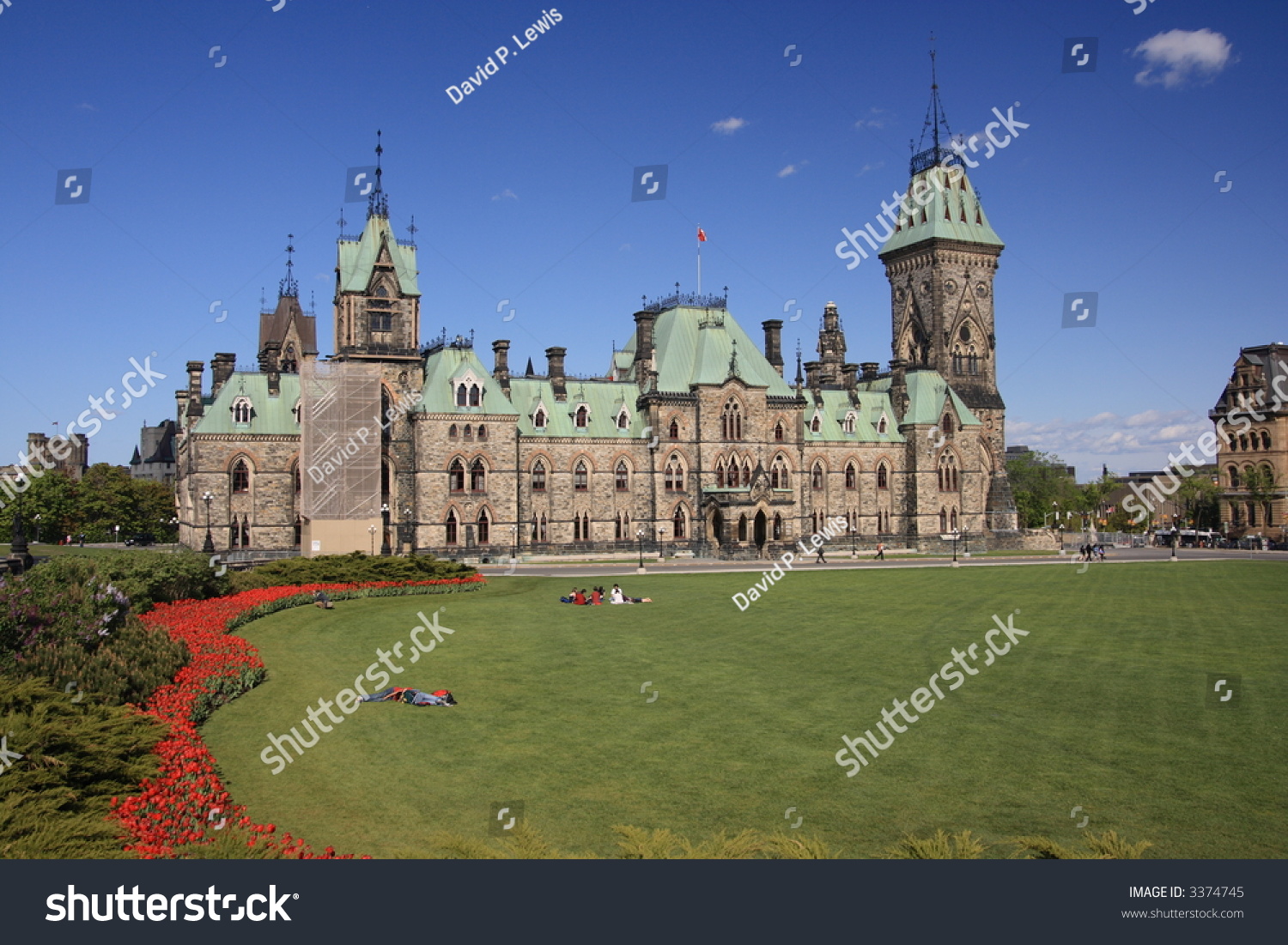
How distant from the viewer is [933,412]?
8338cm

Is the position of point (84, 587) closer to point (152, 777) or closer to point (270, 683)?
point (270, 683)

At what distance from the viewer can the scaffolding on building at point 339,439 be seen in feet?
194

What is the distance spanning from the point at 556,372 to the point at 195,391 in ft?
80.7

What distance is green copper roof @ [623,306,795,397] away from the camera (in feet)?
237

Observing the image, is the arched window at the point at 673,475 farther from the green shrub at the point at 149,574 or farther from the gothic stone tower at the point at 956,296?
the green shrub at the point at 149,574

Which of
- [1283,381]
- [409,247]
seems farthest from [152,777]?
[1283,381]

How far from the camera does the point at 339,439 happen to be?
5950cm

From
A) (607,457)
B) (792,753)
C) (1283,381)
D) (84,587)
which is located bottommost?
(792,753)

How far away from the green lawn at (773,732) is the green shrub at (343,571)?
6.48 metres

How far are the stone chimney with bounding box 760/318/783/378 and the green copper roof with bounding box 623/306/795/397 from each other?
2.01ft

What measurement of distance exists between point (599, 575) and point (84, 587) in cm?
3134

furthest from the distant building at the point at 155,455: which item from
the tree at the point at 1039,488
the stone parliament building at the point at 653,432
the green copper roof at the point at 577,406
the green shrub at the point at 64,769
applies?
the green shrub at the point at 64,769

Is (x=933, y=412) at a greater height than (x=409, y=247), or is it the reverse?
(x=409, y=247)

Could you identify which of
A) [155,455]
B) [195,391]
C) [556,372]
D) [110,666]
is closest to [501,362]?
[556,372]
